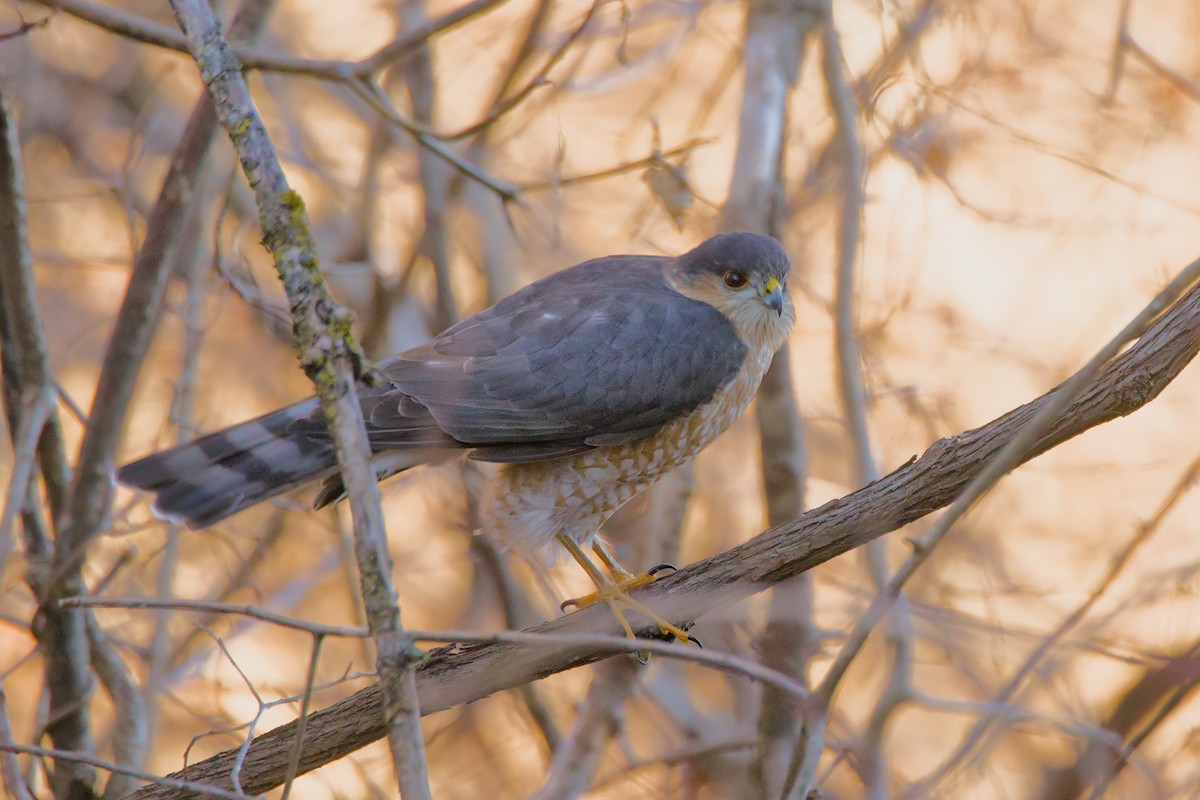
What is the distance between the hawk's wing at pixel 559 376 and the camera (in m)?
3.77

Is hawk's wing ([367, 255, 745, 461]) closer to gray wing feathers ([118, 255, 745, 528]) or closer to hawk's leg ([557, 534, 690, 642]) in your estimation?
gray wing feathers ([118, 255, 745, 528])

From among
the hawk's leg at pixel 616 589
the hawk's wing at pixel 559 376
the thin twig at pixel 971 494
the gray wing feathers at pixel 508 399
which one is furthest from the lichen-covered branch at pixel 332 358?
the hawk's wing at pixel 559 376

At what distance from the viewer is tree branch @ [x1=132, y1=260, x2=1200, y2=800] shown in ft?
8.60

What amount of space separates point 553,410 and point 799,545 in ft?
3.75

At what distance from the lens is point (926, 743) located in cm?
624

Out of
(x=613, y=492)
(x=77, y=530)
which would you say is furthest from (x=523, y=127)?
(x=77, y=530)

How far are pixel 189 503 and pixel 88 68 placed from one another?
4.44 m

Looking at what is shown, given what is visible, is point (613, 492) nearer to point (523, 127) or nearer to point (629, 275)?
point (629, 275)

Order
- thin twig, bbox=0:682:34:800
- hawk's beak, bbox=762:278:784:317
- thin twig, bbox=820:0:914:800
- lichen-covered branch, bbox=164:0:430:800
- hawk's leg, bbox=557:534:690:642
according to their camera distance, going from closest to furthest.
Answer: lichen-covered branch, bbox=164:0:430:800, thin twig, bbox=0:682:34:800, hawk's leg, bbox=557:534:690:642, hawk's beak, bbox=762:278:784:317, thin twig, bbox=820:0:914:800

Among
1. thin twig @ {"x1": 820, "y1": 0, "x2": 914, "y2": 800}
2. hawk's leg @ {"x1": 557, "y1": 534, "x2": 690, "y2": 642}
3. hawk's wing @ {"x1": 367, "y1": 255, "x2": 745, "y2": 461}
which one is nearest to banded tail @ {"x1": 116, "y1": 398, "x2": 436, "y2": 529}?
hawk's wing @ {"x1": 367, "y1": 255, "x2": 745, "y2": 461}

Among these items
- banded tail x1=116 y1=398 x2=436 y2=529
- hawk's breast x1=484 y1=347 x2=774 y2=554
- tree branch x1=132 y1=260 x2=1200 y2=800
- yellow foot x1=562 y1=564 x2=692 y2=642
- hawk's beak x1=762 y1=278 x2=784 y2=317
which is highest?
hawk's beak x1=762 y1=278 x2=784 y2=317

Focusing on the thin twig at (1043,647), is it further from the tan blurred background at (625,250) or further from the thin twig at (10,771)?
the thin twig at (10,771)

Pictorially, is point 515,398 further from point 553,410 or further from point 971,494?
point 971,494

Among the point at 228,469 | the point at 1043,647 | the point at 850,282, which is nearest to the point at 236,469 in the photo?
the point at 228,469
